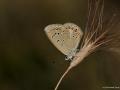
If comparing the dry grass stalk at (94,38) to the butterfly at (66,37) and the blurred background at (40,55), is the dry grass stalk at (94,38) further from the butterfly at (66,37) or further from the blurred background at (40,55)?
the blurred background at (40,55)

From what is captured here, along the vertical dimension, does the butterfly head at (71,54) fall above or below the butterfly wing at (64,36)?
below

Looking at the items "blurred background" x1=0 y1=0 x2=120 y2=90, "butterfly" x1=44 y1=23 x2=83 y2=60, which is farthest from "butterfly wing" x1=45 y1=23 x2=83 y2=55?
"blurred background" x1=0 y1=0 x2=120 y2=90

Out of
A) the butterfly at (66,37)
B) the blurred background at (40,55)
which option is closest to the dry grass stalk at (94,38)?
the butterfly at (66,37)

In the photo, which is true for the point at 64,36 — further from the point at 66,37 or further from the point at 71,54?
the point at 71,54

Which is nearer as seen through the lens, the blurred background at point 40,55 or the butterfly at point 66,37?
the butterfly at point 66,37

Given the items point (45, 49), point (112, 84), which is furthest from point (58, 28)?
point (45, 49)

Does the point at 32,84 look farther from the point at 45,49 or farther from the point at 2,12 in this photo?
the point at 2,12

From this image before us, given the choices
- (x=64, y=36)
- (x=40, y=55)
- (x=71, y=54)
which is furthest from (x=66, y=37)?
(x=40, y=55)
